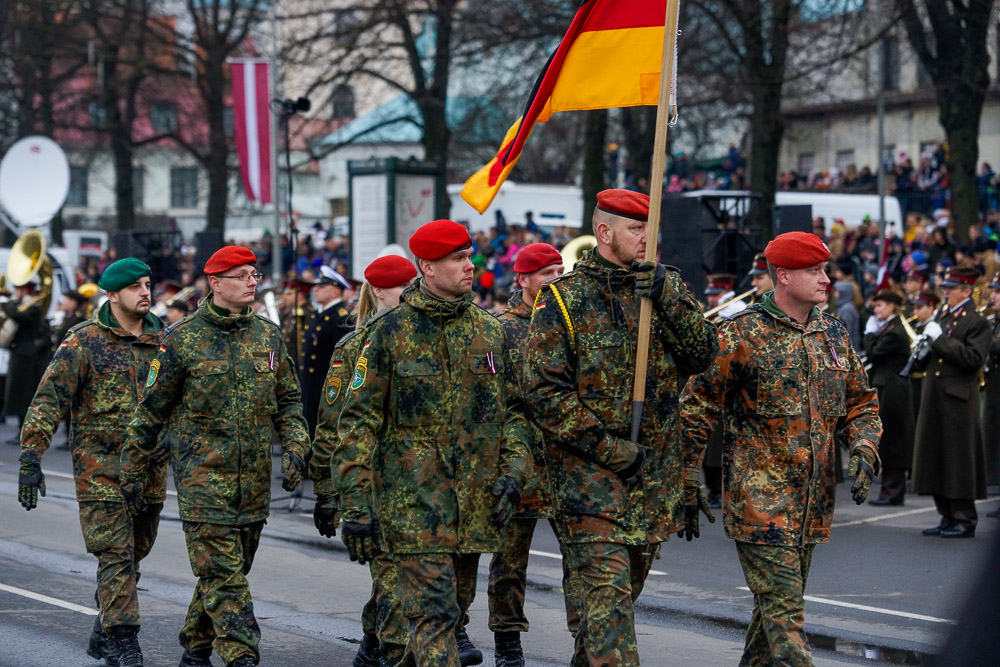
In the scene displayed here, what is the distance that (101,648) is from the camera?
23.5ft

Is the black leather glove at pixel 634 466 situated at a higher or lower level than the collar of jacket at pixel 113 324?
lower

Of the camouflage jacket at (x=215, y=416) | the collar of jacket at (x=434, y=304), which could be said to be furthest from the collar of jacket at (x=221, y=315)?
the collar of jacket at (x=434, y=304)

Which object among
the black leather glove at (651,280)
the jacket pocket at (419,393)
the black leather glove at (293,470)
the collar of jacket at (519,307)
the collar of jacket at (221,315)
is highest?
the black leather glove at (651,280)

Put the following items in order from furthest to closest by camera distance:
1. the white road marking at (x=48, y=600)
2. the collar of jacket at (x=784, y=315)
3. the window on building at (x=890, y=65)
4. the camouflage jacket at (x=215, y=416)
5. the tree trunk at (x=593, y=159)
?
the window on building at (x=890, y=65), the tree trunk at (x=593, y=159), the white road marking at (x=48, y=600), the camouflage jacket at (x=215, y=416), the collar of jacket at (x=784, y=315)

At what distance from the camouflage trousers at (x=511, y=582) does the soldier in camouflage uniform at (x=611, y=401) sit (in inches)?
48.3

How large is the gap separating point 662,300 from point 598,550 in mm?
996

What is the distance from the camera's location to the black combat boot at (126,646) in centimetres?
694

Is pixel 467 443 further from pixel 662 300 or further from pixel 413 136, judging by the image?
pixel 413 136

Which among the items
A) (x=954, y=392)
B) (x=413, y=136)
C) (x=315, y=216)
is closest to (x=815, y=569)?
(x=954, y=392)

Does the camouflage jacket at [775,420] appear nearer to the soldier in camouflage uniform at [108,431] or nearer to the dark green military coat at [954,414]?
the soldier in camouflage uniform at [108,431]

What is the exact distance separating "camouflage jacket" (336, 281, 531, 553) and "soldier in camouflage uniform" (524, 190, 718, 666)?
0.20 meters

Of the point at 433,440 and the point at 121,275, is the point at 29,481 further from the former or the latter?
the point at 433,440

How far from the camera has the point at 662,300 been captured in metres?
5.39

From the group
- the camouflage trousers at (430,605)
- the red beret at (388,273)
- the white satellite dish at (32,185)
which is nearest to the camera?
the camouflage trousers at (430,605)
